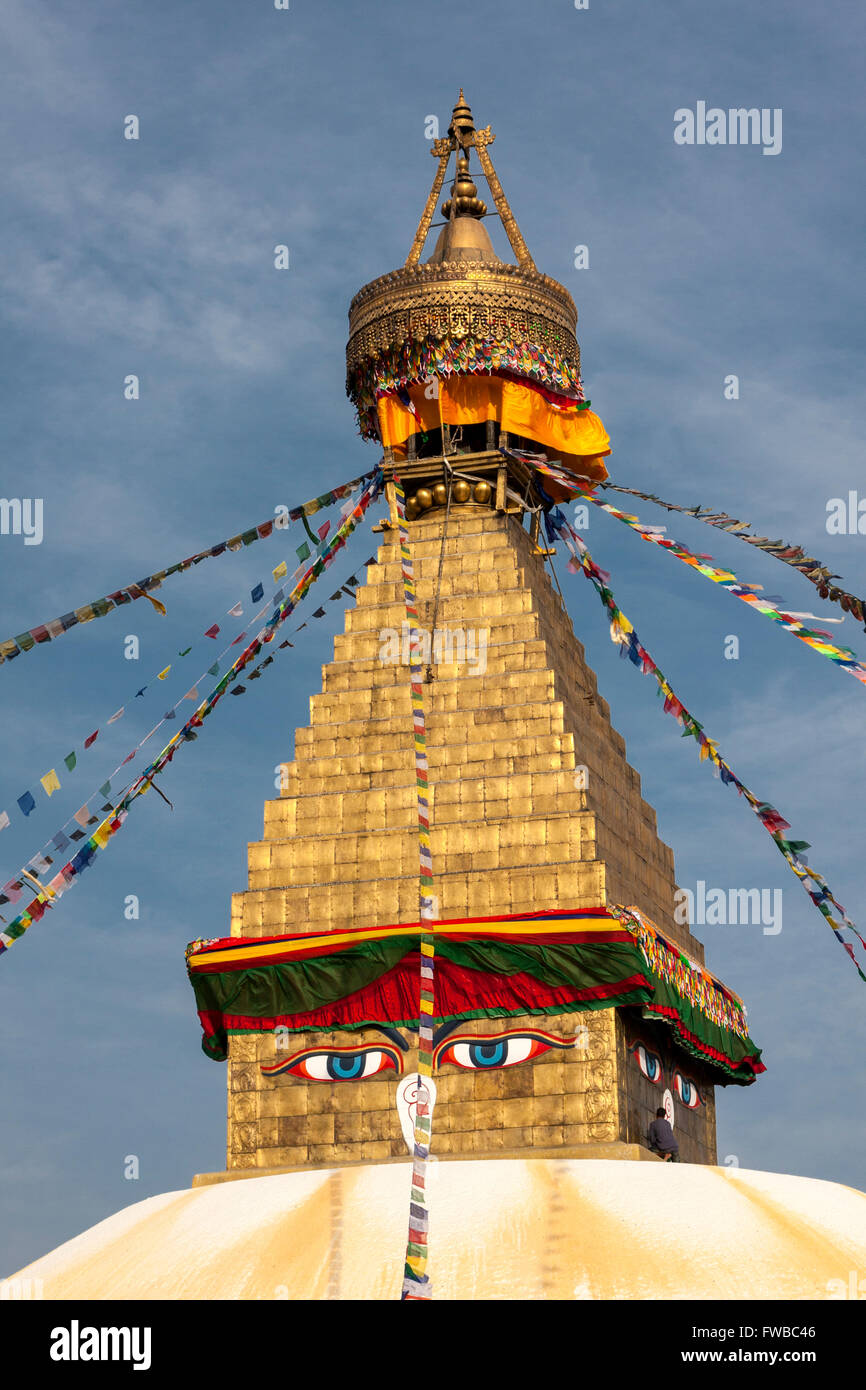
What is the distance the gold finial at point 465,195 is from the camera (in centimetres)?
2978

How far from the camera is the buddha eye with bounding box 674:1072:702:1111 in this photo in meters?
24.2

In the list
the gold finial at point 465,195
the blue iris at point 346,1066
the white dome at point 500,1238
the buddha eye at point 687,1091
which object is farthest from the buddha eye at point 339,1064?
the gold finial at point 465,195

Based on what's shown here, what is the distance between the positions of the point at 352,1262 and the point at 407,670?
29.9 ft

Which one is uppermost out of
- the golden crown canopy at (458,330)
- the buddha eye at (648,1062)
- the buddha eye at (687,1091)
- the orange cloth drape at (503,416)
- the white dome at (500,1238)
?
the golden crown canopy at (458,330)

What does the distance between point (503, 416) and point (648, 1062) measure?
9231 mm

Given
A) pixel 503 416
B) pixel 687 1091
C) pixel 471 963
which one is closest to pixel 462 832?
pixel 471 963

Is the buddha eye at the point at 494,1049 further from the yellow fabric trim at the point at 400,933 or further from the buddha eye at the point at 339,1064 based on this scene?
the yellow fabric trim at the point at 400,933

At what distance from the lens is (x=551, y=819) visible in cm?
2286

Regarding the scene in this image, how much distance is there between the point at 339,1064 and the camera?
880 inches

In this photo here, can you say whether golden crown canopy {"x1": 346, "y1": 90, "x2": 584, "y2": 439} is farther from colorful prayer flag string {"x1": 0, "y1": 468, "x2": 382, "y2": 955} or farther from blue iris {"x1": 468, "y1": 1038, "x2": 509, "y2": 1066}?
blue iris {"x1": 468, "y1": 1038, "x2": 509, "y2": 1066}

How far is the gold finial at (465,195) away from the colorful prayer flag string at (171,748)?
16.9 ft

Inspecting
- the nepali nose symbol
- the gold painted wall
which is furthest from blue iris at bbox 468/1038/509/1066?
the nepali nose symbol
